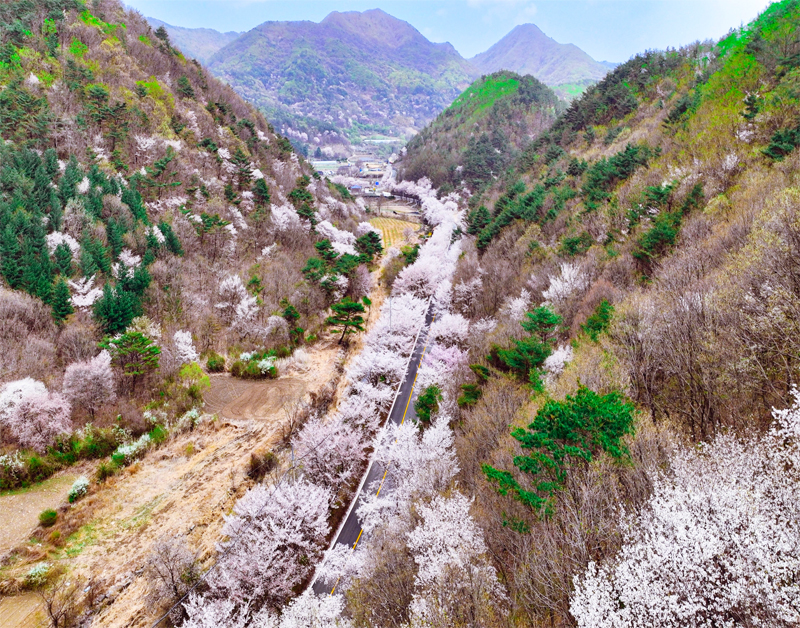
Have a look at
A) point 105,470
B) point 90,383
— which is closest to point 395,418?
point 105,470

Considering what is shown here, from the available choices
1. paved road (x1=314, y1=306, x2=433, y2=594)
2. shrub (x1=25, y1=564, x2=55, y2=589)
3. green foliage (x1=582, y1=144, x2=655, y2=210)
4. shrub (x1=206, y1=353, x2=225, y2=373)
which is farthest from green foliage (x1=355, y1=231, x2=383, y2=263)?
shrub (x1=25, y1=564, x2=55, y2=589)

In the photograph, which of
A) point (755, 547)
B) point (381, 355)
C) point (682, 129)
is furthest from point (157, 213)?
point (682, 129)

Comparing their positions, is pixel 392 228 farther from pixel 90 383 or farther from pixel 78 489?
pixel 78 489

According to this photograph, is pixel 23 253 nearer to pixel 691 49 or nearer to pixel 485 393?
pixel 485 393

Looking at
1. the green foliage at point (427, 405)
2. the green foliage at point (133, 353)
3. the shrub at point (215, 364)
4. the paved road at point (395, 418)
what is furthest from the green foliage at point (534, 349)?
the green foliage at point (133, 353)

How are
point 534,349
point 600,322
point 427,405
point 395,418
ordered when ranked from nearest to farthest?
point 600,322
point 534,349
point 427,405
point 395,418

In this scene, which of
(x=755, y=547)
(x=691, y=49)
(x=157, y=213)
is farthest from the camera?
(x=691, y=49)
